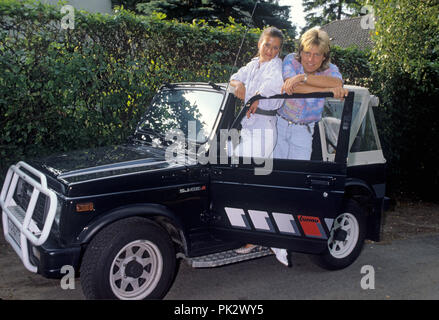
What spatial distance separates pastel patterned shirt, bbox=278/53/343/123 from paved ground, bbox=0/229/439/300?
1658 mm

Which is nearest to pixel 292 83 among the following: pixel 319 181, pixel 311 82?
pixel 311 82

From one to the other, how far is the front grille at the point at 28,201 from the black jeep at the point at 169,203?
0.04ft

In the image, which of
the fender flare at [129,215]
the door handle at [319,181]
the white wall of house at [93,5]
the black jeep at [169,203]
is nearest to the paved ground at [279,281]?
the black jeep at [169,203]

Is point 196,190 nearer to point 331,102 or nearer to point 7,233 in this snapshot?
point 7,233

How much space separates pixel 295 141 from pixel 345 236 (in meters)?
1.29

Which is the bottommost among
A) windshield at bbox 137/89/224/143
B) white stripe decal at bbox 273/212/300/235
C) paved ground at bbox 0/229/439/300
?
paved ground at bbox 0/229/439/300

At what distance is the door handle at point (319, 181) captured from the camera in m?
3.85

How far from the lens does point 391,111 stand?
798 cm

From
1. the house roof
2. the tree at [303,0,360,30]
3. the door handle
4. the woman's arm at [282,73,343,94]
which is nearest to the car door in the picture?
the door handle

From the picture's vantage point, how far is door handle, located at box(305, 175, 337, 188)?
3846 millimetres

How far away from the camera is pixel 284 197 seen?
3.91 meters

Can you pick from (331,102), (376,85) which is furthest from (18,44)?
(376,85)

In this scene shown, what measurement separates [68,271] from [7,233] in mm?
1002

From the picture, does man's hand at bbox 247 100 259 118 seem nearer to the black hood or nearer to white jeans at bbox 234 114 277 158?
white jeans at bbox 234 114 277 158
